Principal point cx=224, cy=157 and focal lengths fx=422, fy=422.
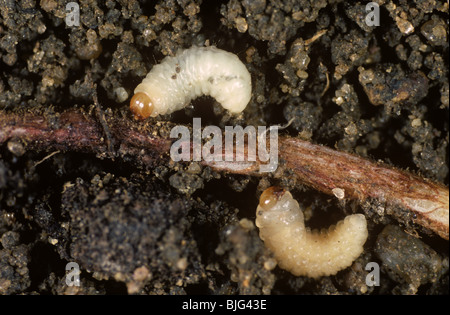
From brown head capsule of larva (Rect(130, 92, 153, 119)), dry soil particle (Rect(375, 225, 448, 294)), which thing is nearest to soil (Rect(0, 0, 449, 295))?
dry soil particle (Rect(375, 225, 448, 294))

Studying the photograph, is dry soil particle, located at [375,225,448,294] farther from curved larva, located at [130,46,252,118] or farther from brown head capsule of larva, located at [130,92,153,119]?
brown head capsule of larva, located at [130,92,153,119]

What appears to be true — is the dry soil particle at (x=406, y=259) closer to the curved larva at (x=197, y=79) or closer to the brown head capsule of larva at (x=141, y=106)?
the curved larva at (x=197, y=79)

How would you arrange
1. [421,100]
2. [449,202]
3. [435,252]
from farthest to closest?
[421,100], [435,252], [449,202]

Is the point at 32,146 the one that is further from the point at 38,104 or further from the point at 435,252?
the point at 435,252

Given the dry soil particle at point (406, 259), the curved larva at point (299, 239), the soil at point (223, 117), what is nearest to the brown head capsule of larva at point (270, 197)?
the curved larva at point (299, 239)

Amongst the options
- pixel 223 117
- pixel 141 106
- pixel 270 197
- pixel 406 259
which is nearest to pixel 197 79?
pixel 223 117

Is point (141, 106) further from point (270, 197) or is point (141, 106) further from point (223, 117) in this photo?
point (270, 197)
